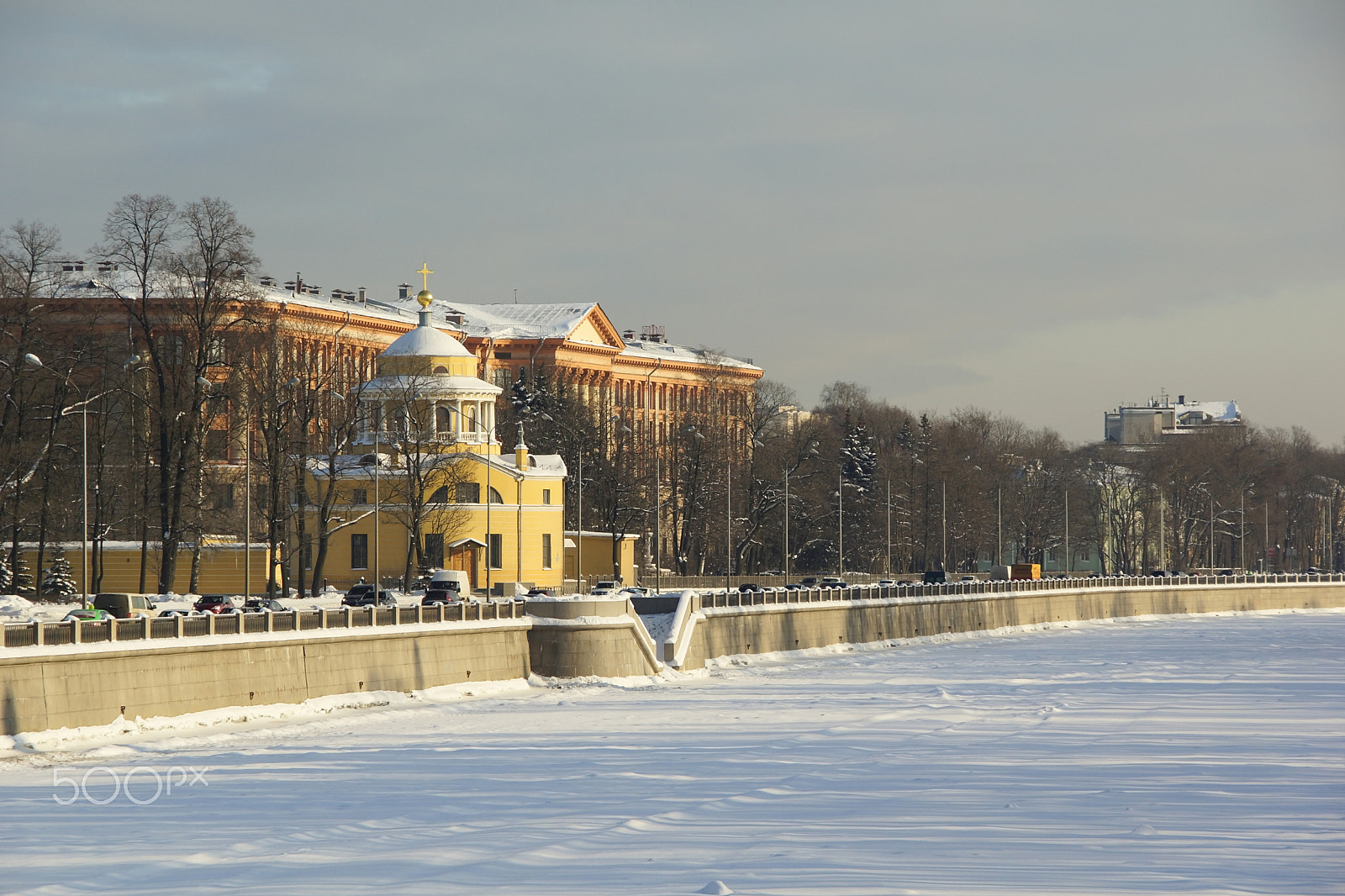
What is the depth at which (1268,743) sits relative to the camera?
37188 mm

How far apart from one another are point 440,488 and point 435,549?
13.8 feet

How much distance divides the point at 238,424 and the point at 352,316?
49.5 m

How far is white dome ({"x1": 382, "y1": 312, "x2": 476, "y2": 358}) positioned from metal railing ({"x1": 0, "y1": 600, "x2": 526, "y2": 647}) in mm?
37805

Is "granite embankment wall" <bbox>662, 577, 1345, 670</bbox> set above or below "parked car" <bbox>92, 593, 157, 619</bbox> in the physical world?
below

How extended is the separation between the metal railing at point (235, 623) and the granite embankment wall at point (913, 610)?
36.1 feet

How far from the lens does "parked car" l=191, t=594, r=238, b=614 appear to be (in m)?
57.3

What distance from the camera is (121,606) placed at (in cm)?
5366

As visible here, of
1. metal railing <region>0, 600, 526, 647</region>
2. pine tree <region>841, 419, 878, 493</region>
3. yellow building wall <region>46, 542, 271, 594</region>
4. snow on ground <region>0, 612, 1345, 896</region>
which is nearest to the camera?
A: snow on ground <region>0, 612, 1345, 896</region>

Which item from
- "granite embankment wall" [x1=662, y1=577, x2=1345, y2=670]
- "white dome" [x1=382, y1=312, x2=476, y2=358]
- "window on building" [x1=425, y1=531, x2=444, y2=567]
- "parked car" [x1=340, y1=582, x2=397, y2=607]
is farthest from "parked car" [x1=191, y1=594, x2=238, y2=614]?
"white dome" [x1=382, y1=312, x2=476, y2=358]

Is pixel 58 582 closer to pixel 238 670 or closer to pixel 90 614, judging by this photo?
pixel 90 614

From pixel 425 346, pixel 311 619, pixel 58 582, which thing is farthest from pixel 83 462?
pixel 425 346

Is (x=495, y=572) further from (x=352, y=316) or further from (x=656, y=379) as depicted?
(x=656, y=379)

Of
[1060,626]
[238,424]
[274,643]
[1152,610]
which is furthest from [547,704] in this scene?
[1152,610]

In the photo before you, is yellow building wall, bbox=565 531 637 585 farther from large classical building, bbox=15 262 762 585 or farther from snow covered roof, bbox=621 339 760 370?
snow covered roof, bbox=621 339 760 370
